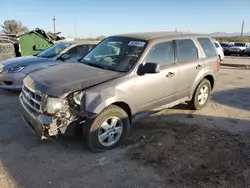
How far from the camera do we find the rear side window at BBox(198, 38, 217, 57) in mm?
5741

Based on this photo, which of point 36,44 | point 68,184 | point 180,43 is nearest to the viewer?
point 68,184

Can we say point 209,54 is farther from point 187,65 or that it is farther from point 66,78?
point 66,78

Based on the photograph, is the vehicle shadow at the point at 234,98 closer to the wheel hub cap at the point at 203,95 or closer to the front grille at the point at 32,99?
the wheel hub cap at the point at 203,95

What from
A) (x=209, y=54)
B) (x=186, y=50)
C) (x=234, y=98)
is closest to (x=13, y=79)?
(x=186, y=50)

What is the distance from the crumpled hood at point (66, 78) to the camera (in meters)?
3.52

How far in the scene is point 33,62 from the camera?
23.7ft

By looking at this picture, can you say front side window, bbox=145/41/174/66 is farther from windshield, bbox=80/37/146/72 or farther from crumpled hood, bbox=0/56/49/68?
crumpled hood, bbox=0/56/49/68

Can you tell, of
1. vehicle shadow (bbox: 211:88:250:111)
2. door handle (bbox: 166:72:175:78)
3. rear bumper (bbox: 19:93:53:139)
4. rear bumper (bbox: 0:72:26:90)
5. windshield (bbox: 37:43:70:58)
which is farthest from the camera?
windshield (bbox: 37:43:70:58)

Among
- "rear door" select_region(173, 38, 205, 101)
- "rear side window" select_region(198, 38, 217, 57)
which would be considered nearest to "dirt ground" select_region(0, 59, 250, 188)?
"rear door" select_region(173, 38, 205, 101)

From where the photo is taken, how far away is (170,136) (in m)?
4.48

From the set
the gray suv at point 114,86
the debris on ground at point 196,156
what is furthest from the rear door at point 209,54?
the debris on ground at point 196,156

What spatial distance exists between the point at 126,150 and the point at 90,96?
3.57 ft

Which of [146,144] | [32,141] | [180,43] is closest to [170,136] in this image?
[146,144]

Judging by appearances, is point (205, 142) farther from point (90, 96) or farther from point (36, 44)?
point (36, 44)
